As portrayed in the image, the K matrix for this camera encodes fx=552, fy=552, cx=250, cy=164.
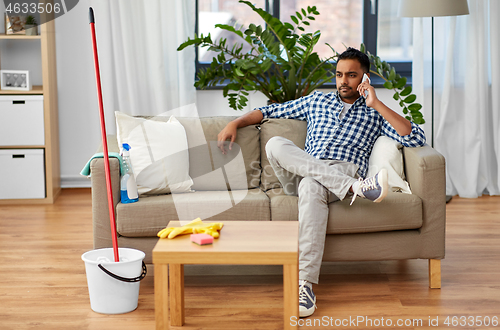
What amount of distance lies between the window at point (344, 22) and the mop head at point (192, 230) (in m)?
2.55

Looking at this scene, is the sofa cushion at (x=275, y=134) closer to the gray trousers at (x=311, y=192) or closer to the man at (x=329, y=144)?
the man at (x=329, y=144)

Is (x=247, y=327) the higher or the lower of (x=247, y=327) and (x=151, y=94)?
the lower

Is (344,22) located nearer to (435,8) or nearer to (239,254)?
(435,8)

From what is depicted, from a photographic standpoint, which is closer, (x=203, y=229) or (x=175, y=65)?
(x=203, y=229)

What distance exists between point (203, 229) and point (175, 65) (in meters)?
2.45

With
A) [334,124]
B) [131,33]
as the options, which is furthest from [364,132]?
[131,33]

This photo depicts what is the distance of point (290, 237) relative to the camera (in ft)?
6.03

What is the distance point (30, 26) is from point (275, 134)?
2.09m

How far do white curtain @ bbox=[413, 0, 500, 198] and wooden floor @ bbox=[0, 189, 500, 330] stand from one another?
1158 mm

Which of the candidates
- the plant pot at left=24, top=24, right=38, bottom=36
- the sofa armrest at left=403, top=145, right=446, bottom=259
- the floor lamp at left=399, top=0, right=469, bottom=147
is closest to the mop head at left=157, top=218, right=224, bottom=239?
the sofa armrest at left=403, top=145, right=446, bottom=259

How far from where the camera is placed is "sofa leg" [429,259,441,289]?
2.32 meters

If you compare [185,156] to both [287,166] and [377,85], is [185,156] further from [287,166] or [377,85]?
[377,85]

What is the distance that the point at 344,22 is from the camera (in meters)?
4.30

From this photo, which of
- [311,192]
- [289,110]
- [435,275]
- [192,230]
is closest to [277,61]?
[289,110]
